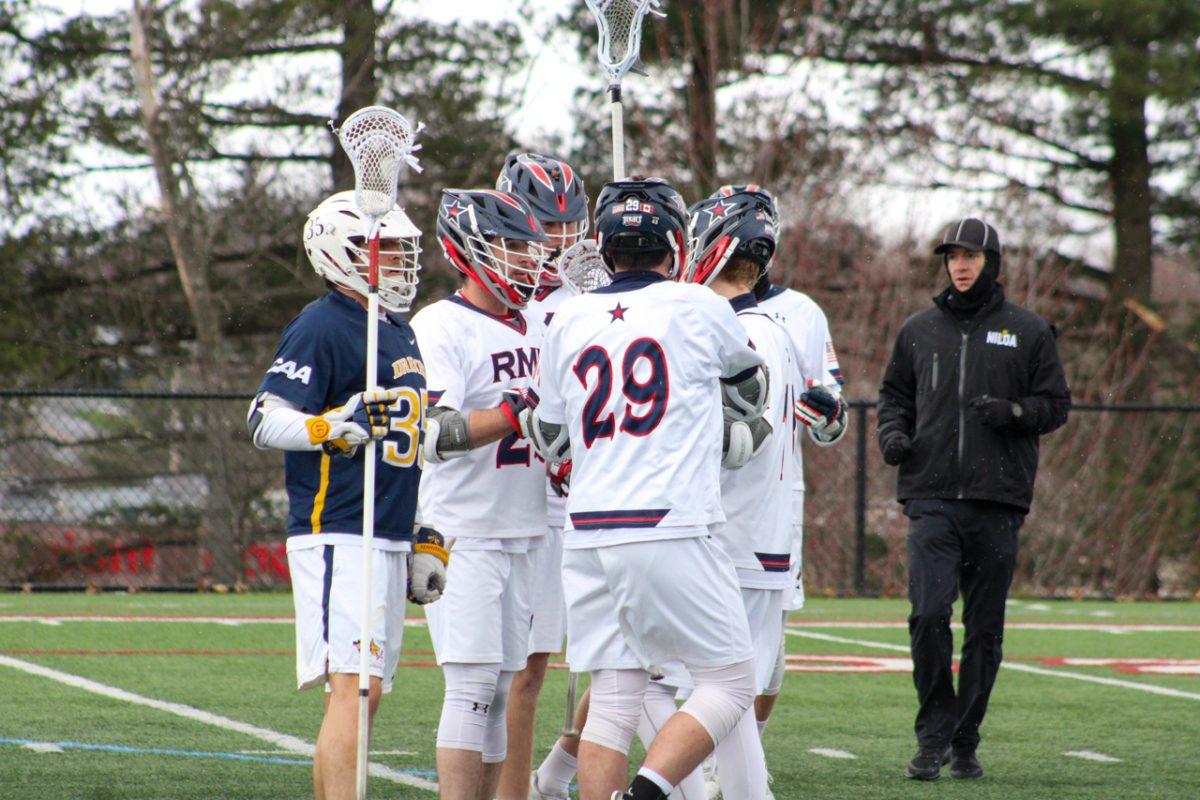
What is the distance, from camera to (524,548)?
496cm

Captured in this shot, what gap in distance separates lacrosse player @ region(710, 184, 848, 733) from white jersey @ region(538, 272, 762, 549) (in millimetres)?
1215

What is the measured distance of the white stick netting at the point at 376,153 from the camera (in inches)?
178

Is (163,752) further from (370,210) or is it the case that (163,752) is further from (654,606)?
(654,606)

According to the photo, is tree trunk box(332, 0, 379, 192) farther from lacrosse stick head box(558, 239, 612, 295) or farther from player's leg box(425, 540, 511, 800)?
player's leg box(425, 540, 511, 800)

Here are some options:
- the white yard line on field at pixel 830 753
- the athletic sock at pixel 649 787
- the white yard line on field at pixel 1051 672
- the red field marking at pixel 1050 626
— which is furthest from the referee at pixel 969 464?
the red field marking at pixel 1050 626

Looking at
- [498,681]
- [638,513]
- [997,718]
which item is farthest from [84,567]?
[638,513]

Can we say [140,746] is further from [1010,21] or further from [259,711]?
[1010,21]

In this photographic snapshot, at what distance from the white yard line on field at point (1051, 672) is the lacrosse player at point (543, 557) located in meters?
4.62

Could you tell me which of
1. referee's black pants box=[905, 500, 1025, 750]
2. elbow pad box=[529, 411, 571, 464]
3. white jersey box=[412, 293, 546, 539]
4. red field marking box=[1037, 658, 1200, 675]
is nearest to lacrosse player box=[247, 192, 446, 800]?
white jersey box=[412, 293, 546, 539]

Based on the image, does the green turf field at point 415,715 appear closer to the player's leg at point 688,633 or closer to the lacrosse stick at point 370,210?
the lacrosse stick at point 370,210

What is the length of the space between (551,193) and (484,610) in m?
1.43

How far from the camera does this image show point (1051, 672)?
9.38m

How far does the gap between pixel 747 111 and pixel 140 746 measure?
51.5ft

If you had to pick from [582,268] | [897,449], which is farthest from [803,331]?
[582,268]
